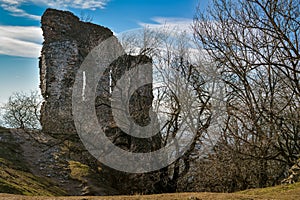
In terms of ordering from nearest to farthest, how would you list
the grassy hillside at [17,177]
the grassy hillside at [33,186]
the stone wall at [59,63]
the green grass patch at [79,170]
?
1. the grassy hillside at [33,186]
2. the grassy hillside at [17,177]
3. the green grass patch at [79,170]
4. the stone wall at [59,63]

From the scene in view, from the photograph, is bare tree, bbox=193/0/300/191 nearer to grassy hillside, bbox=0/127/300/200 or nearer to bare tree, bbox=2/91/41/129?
grassy hillside, bbox=0/127/300/200

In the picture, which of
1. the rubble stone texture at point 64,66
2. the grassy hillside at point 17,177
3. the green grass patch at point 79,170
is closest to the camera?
the grassy hillside at point 17,177

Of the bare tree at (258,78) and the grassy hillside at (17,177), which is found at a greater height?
the bare tree at (258,78)

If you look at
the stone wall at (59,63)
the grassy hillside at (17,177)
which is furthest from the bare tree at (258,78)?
the stone wall at (59,63)

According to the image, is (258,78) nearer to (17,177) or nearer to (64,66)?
(17,177)

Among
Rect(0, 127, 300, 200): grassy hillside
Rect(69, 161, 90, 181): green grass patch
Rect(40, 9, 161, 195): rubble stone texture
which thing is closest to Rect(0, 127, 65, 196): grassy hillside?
Rect(0, 127, 300, 200): grassy hillside

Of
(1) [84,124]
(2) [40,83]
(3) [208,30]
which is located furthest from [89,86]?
(3) [208,30]

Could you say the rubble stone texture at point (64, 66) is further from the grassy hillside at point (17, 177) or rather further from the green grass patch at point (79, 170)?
the grassy hillside at point (17, 177)

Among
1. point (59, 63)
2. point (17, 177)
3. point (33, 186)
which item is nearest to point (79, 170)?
point (17, 177)

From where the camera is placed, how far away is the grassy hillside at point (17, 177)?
370 inches

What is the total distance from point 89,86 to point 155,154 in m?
6.44

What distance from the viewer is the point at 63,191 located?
1180cm

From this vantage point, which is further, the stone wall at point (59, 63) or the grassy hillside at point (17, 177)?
the stone wall at point (59, 63)

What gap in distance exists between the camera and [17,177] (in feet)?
36.4
